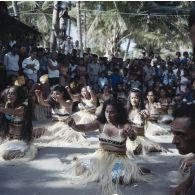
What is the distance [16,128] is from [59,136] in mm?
1196

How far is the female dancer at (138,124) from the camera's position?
19.9ft

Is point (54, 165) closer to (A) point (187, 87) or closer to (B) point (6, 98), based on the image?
(B) point (6, 98)

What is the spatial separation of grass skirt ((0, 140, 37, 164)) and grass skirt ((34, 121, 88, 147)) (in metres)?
0.94

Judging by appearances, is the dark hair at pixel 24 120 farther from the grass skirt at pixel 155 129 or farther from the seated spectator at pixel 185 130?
the seated spectator at pixel 185 130

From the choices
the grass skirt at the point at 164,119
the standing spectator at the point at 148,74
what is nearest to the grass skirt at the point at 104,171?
the grass skirt at the point at 164,119

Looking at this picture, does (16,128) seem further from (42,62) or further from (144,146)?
(42,62)

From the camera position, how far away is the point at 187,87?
11.4 m

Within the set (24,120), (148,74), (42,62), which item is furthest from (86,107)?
(148,74)

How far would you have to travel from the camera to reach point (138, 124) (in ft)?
20.5

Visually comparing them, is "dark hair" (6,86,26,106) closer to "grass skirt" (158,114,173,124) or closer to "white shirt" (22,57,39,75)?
"grass skirt" (158,114,173,124)

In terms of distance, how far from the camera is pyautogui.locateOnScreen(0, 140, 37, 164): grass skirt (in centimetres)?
543

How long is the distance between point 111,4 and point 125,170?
17.2m

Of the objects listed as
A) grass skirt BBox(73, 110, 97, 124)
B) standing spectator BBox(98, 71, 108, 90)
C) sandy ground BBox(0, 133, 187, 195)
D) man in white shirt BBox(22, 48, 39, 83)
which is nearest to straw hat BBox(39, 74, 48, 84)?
man in white shirt BBox(22, 48, 39, 83)

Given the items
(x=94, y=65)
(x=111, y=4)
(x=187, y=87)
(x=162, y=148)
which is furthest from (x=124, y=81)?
(x=111, y=4)
